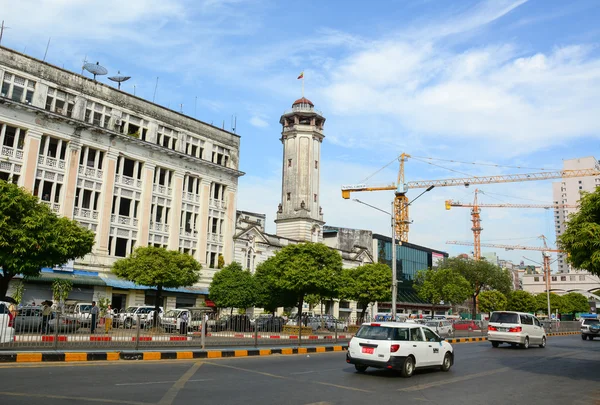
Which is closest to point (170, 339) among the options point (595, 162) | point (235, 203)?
point (235, 203)

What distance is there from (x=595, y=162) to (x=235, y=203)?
429 ft

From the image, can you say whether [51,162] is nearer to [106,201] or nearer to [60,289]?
[106,201]

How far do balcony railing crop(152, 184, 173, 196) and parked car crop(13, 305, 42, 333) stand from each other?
29347 millimetres

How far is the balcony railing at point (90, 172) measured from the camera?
135ft

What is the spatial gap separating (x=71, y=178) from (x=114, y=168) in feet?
12.8

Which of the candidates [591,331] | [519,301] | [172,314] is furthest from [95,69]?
[519,301]

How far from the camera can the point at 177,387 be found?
35.8ft

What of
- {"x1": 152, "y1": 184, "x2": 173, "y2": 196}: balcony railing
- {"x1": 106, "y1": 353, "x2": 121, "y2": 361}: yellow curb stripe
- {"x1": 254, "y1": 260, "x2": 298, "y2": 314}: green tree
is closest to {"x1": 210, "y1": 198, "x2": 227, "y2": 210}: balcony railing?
{"x1": 152, "y1": 184, "x2": 173, "y2": 196}: balcony railing

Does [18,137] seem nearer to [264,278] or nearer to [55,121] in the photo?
[55,121]

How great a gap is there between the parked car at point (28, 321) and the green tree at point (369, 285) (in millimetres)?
30458

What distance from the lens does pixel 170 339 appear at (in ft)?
75.2

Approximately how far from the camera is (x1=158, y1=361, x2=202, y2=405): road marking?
30.4 feet

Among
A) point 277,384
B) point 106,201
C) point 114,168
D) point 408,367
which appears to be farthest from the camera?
point 114,168

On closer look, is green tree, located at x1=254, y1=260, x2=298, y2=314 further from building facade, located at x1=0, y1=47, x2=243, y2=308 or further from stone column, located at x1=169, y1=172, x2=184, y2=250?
stone column, located at x1=169, y1=172, x2=184, y2=250
